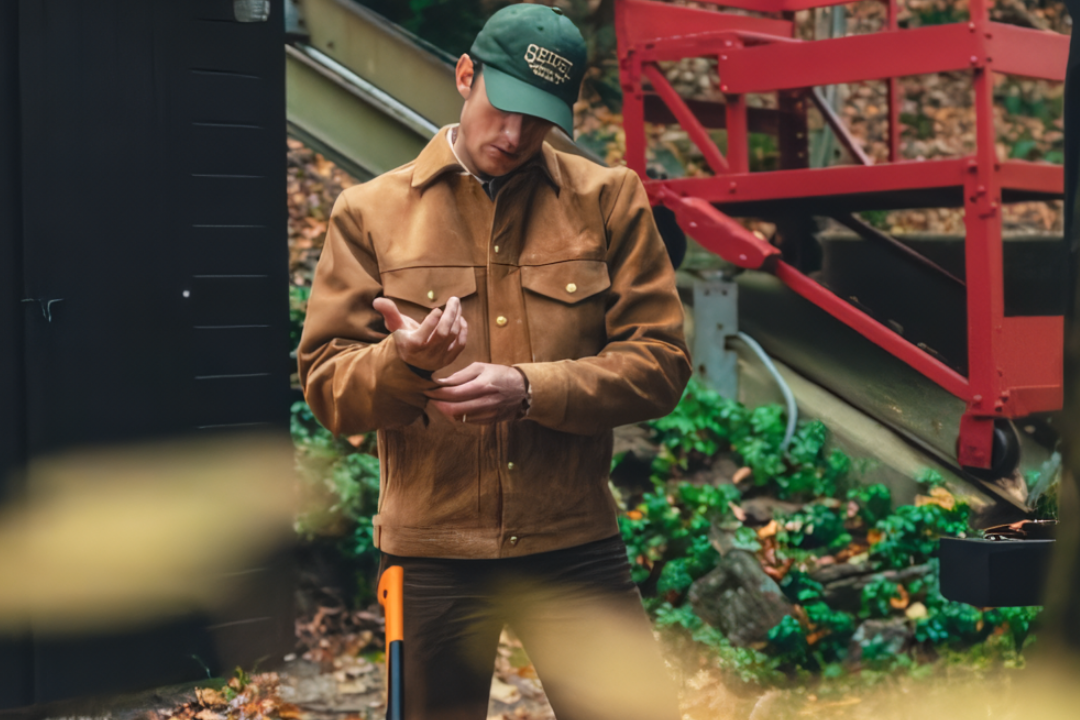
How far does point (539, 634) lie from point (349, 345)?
664 millimetres

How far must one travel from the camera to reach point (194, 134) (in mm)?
3746

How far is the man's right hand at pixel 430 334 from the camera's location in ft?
5.95

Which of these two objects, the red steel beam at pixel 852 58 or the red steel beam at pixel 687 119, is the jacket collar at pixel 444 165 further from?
the red steel beam at pixel 687 119

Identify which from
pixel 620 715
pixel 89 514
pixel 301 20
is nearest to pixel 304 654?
pixel 89 514

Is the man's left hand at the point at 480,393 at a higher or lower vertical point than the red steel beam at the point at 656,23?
lower

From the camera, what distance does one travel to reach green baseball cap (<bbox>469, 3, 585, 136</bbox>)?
2.04 m

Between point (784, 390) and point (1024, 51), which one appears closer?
point (1024, 51)

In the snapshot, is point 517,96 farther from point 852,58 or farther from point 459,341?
point 852,58

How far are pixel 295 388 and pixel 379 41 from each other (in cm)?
163

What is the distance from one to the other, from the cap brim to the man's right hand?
428mm

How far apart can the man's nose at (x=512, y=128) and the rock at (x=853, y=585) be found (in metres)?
3.04

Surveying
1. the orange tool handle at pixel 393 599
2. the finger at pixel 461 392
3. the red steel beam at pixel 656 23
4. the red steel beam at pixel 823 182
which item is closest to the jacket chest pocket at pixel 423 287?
the finger at pixel 461 392

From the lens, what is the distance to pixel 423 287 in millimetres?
2113

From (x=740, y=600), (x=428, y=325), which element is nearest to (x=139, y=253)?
(x=428, y=325)
